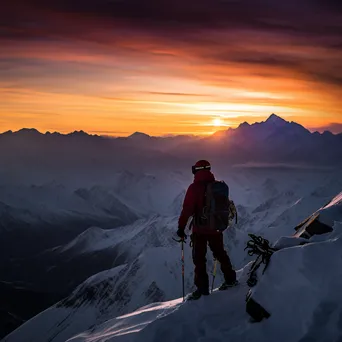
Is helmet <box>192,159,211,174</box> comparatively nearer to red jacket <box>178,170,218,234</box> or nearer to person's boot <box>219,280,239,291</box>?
red jacket <box>178,170,218,234</box>

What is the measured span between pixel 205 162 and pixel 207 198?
129 centimetres

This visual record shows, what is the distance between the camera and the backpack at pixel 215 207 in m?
13.9

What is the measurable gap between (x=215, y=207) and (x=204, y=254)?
1.81 meters

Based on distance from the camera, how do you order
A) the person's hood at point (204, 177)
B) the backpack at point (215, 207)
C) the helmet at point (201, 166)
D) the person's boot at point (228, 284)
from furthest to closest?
the person's boot at point (228, 284) → the helmet at point (201, 166) → the person's hood at point (204, 177) → the backpack at point (215, 207)

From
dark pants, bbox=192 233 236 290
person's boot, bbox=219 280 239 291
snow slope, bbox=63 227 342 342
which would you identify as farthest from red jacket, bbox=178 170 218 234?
snow slope, bbox=63 227 342 342

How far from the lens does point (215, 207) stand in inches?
548

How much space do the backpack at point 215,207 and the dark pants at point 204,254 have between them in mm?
512

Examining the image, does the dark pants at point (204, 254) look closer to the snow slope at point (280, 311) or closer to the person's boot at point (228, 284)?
the person's boot at point (228, 284)

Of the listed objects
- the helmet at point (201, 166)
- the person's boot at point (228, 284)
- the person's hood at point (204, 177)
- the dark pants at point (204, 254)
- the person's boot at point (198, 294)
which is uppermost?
the helmet at point (201, 166)

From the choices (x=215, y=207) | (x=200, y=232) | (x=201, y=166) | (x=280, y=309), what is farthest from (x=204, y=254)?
(x=280, y=309)

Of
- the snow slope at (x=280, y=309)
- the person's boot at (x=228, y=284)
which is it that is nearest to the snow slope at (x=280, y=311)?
the snow slope at (x=280, y=309)

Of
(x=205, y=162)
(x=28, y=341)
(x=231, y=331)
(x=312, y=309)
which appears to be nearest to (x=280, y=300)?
(x=312, y=309)

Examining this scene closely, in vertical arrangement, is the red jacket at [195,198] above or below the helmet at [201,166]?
below

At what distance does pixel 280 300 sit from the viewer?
11258 millimetres
